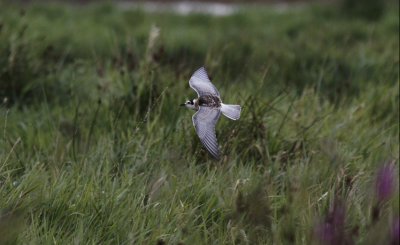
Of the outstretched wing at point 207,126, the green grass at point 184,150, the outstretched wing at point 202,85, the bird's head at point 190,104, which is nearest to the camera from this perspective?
the outstretched wing at point 207,126

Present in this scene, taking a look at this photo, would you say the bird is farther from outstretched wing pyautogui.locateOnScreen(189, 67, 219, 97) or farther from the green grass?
the green grass

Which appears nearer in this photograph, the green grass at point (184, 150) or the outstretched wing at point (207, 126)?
the outstretched wing at point (207, 126)

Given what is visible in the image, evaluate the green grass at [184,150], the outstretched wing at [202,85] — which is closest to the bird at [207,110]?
the outstretched wing at [202,85]

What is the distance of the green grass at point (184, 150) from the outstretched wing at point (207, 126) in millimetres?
246

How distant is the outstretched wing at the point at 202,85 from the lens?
95.2 inches

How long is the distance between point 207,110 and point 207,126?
12cm

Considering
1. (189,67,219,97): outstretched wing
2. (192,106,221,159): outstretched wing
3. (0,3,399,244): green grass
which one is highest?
(189,67,219,97): outstretched wing

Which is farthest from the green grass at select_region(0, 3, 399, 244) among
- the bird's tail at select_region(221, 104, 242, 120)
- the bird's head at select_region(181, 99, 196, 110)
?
the bird's tail at select_region(221, 104, 242, 120)

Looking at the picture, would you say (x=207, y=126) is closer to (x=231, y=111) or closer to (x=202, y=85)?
(x=231, y=111)

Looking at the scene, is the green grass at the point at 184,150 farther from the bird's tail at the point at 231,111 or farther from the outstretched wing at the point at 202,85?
the bird's tail at the point at 231,111

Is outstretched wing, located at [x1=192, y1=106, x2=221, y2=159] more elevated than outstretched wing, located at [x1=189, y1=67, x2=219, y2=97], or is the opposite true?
outstretched wing, located at [x1=189, y1=67, x2=219, y2=97]

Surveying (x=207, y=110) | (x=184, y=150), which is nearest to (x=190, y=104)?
(x=207, y=110)

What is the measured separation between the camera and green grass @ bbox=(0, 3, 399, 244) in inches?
85.7

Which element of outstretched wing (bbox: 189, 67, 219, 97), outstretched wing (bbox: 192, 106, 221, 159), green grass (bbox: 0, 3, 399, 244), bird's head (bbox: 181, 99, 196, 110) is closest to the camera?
outstretched wing (bbox: 192, 106, 221, 159)
